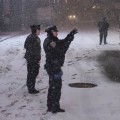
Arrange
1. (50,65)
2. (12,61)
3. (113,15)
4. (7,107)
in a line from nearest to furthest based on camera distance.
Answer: (50,65) < (7,107) < (12,61) < (113,15)

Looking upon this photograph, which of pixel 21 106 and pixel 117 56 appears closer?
pixel 21 106

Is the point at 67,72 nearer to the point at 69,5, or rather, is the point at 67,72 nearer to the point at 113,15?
the point at 113,15

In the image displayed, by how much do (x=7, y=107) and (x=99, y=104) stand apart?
2.32m

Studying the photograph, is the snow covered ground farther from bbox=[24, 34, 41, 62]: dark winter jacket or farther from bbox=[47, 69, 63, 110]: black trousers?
bbox=[24, 34, 41, 62]: dark winter jacket

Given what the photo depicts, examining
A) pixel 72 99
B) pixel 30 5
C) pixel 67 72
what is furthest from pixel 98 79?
pixel 30 5

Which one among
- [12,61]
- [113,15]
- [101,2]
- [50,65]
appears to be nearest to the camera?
[50,65]

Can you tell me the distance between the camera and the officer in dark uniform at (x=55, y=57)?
23.4 feet

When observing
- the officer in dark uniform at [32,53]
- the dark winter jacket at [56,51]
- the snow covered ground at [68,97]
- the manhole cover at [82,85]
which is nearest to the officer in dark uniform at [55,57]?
the dark winter jacket at [56,51]

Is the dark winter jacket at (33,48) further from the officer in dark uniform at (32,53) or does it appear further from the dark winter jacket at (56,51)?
the dark winter jacket at (56,51)

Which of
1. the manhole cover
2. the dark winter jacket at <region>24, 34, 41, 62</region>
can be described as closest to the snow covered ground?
the manhole cover

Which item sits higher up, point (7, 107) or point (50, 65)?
point (50, 65)

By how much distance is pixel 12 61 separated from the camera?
16.3 m

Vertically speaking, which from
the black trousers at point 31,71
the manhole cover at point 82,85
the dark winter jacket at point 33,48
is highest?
the dark winter jacket at point 33,48

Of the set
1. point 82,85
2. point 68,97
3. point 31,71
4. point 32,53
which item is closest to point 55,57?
point 68,97
